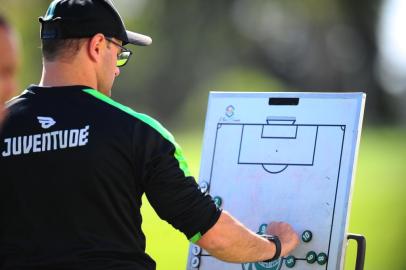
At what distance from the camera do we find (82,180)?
126 inches

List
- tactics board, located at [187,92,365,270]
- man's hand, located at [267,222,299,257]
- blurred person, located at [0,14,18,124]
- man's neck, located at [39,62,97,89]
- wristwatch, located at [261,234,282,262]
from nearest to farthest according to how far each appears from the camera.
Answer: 1. blurred person, located at [0,14,18,124]
2. man's neck, located at [39,62,97,89]
3. wristwatch, located at [261,234,282,262]
4. man's hand, located at [267,222,299,257]
5. tactics board, located at [187,92,365,270]

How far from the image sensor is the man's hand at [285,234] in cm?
391

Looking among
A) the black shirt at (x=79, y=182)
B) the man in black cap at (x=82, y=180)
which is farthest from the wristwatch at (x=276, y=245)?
the black shirt at (x=79, y=182)

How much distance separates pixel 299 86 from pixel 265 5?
5.35 metres

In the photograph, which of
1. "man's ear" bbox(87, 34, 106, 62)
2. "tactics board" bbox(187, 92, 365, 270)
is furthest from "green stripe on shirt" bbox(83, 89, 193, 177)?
"tactics board" bbox(187, 92, 365, 270)

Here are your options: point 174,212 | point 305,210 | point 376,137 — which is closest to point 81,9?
point 174,212

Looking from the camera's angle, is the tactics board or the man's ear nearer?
the man's ear

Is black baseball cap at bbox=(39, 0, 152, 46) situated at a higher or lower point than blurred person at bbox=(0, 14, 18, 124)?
higher

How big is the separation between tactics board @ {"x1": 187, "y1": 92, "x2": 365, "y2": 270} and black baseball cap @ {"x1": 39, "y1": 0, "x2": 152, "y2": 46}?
98 cm

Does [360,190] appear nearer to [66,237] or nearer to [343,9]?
[66,237]

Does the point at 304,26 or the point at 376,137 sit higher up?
the point at 304,26

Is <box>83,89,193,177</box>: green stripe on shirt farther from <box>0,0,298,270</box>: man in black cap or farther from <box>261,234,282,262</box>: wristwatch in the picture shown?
<box>261,234,282,262</box>: wristwatch

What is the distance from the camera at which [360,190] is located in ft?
43.9

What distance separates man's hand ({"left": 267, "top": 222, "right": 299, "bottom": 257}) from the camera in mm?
3908
